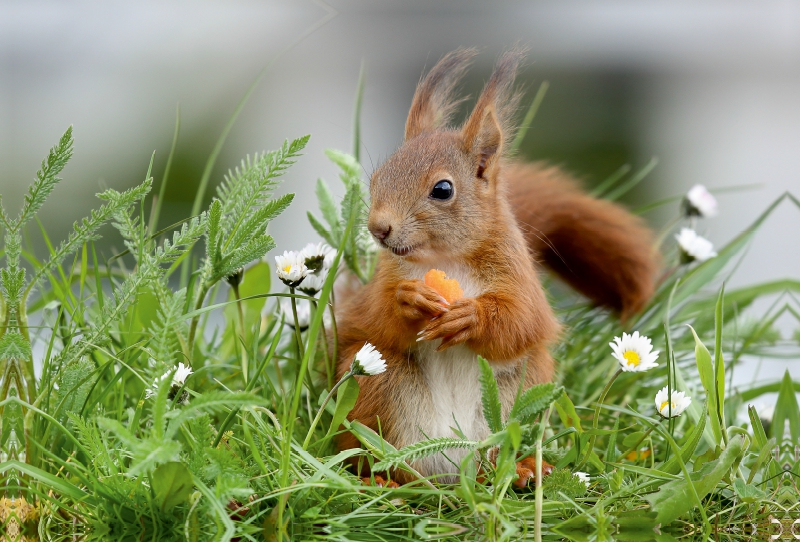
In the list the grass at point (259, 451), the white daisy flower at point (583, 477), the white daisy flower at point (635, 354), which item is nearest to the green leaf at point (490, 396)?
the grass at point (259, 451)

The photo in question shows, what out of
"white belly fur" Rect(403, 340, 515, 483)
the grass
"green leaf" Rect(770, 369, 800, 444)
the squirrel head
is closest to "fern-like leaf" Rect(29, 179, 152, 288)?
the grass

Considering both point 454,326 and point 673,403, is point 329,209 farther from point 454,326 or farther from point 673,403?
point 673,403

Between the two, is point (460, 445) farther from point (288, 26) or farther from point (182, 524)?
point (288, 26)

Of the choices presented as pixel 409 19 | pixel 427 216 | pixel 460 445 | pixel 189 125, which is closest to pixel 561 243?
pixel 427 216

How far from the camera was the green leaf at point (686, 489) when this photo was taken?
80cm

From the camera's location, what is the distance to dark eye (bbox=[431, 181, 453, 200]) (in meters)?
1.07

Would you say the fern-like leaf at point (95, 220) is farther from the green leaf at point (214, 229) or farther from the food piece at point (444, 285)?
the food piece at point (444, 285)

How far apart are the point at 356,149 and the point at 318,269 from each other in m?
0.48

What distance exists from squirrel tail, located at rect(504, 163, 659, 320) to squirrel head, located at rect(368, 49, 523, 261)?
369mm

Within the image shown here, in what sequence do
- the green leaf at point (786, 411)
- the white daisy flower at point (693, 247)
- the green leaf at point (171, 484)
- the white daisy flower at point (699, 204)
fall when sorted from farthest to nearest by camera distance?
the white daisy flower at point (699, 204) < the white daisy flower at point (693, 247) < the green leaf at point (786, 411) < the green leaf at point (171, 484)

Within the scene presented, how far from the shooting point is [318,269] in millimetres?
1145

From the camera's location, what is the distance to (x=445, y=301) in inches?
39.0

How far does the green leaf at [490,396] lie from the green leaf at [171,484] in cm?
32

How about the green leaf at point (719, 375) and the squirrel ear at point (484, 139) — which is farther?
the squirrel ear at point (484, 139)
